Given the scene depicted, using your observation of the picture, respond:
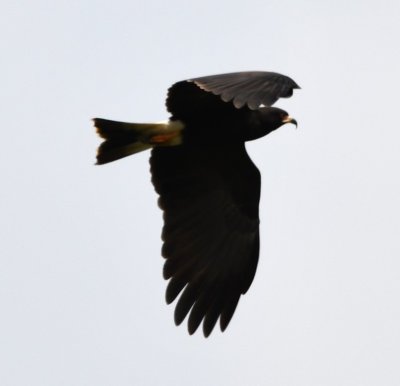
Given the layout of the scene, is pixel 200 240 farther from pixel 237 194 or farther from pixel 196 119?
pixel 196 119

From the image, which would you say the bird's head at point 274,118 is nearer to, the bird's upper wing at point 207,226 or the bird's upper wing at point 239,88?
the bird's upper wing at point 207,226

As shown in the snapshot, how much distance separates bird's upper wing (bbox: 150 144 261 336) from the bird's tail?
287 millimetres

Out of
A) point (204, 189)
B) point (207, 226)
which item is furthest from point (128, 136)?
point (207, 226)

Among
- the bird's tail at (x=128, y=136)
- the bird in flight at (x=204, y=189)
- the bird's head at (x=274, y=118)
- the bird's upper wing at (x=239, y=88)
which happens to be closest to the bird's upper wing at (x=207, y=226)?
the bird in flight at (x=204, y=189)

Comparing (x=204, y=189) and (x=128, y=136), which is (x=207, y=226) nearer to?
(x=204, y=189)

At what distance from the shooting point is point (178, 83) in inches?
433

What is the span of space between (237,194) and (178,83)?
2.08 m

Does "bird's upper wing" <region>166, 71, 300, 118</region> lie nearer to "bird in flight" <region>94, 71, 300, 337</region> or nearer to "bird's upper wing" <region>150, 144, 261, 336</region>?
"bird in flight" <region>94, 71, 300, 337</region>

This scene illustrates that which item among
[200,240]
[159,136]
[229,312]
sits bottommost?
[229,312]

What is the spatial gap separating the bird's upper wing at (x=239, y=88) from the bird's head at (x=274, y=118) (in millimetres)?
841

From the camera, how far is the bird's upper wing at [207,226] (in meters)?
12.2

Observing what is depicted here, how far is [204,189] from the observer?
1267cm

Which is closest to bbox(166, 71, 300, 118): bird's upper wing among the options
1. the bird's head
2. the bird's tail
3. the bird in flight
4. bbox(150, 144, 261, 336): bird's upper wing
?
the bird in flight

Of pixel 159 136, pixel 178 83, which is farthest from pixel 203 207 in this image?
pixel 178 83
